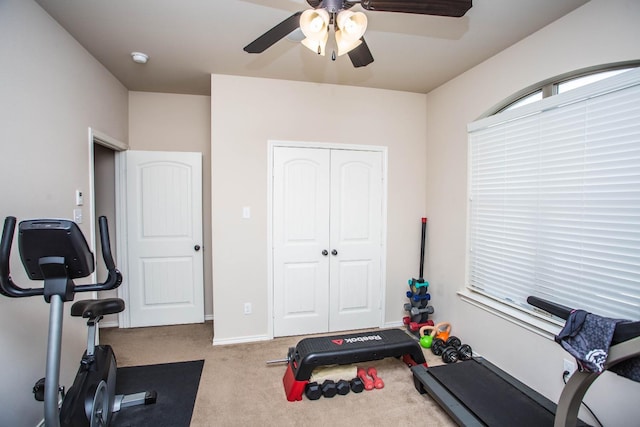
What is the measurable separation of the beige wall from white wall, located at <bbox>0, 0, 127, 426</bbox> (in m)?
0.99

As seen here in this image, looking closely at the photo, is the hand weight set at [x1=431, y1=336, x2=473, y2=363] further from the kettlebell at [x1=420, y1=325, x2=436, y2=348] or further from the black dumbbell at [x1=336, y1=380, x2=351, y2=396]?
the black dumbbell at [x1=336, y1=380, x2=351, y2=396]

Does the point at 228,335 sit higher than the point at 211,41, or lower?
lower

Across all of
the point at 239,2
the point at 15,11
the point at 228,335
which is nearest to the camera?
the point at 15,11

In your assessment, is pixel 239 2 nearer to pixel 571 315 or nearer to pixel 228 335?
pixel 571 315

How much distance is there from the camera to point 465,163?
9.55 feet

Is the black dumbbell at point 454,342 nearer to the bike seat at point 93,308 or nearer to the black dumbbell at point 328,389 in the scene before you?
the black dumbbell at point 328,389

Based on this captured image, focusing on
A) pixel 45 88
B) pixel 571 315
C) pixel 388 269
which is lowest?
pixel 388 269

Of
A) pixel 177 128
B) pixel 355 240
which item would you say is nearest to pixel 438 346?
pixel 355 240

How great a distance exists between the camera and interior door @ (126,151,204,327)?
3.37 metres

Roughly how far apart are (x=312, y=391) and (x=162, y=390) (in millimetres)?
1172

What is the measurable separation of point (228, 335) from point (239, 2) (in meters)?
2.89

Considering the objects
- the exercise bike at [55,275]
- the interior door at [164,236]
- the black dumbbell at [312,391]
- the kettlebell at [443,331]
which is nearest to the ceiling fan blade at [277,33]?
the exercise bike at [55,275]

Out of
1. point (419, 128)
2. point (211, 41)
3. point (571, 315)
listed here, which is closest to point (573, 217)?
point (571, 315)

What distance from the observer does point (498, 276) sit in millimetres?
2568
